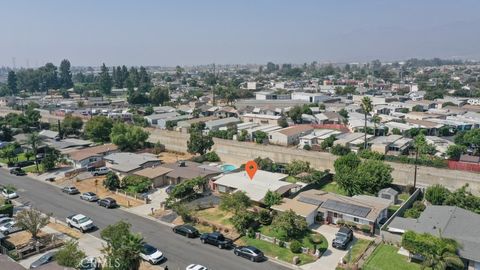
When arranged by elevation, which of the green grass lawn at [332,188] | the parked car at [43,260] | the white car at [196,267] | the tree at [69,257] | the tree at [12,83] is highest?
the tree at [12,83]

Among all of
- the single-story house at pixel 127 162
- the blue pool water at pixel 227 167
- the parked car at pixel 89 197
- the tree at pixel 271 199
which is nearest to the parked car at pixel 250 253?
the tree at pixel 271 199

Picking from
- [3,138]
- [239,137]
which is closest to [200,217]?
[239,137]

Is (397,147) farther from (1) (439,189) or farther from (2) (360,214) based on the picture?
(2) (360,214)

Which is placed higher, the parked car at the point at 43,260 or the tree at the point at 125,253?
the tree at the point at 125,253

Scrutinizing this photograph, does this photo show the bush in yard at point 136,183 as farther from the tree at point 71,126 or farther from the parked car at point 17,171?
the tree at point 71,126

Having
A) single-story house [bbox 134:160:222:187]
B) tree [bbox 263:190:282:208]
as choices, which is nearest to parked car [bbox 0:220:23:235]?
single-story house [bbox 134:160:222:187]

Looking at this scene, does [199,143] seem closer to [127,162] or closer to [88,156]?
[127,162]
